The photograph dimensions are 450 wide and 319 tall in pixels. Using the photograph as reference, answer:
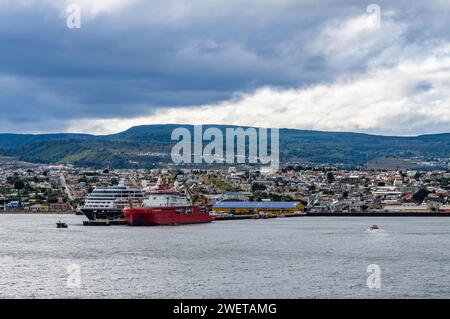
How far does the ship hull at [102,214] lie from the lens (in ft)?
247

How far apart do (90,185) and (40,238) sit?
81872 millimetres

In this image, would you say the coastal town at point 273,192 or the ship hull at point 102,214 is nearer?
the ship hull at point 102,214

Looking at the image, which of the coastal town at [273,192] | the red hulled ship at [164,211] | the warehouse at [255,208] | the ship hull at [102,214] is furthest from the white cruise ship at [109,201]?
the warehouse at [255,208]

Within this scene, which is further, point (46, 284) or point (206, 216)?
point (206, 216)

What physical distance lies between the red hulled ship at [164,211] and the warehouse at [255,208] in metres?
21.3

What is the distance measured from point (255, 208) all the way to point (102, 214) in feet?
97.0

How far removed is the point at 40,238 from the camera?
5306 cm

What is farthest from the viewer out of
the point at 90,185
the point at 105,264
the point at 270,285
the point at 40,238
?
the point at 90,185

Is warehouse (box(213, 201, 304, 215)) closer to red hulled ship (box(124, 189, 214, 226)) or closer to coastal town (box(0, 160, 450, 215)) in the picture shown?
coastal town (box(0, 160, 450, 215))

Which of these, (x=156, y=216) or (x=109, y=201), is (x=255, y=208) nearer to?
(x=109, y=201)

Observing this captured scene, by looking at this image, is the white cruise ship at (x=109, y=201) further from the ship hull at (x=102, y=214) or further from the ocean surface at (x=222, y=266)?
the ocean surface at (x=222, y=266)

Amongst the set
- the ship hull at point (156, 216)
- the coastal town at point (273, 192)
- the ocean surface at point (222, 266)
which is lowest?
the ocean surface at point (222, 266)

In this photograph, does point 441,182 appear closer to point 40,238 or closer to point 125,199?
point 125,199
